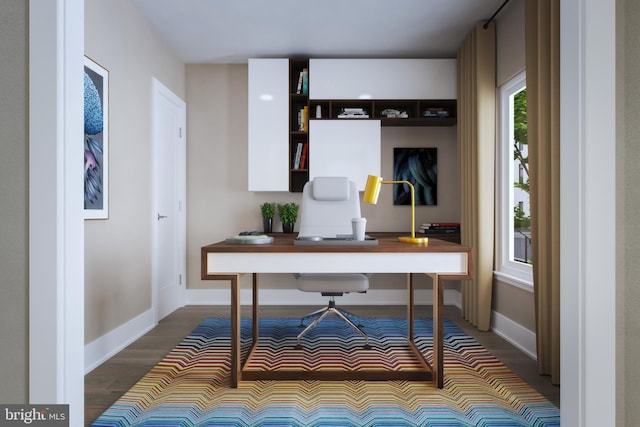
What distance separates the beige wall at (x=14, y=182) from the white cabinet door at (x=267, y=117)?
294cm

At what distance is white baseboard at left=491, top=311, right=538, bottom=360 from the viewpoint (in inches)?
117

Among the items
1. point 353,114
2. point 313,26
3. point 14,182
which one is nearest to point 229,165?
point 353,114

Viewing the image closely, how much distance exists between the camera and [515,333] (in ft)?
10.5

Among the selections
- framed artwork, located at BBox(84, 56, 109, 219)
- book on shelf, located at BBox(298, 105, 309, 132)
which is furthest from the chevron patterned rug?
book on shelf, located at BBox(298, 105, 309, 132)

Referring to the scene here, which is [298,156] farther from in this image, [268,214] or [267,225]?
[267,225]

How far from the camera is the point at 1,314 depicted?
1.41m

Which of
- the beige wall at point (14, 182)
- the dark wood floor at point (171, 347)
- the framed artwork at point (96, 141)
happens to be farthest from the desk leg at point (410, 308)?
the beige wall at point (14, 182)

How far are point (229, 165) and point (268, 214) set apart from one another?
0.71m

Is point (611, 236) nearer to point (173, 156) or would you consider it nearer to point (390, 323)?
point (390, 323)

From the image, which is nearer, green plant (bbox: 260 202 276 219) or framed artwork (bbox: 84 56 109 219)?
framed artwork (bbox: 84 56 109 219)

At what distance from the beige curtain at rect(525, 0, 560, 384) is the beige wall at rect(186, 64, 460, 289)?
6.24 ft

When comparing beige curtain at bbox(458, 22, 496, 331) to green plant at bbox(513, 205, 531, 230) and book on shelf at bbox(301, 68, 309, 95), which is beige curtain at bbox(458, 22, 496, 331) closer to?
green plant at bbox(513, 205, 531, 230)

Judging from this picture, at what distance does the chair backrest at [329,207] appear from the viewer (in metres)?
3.33

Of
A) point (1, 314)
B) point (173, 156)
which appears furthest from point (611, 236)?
point (173, 156)
